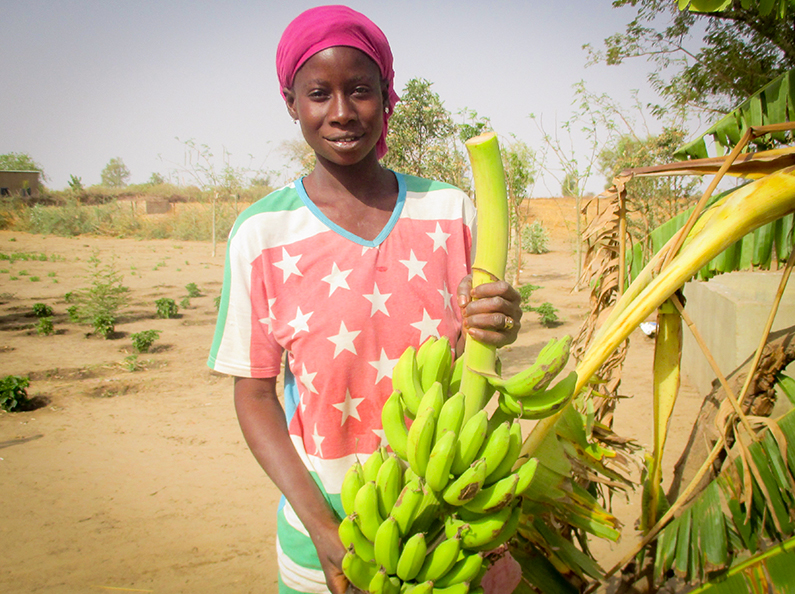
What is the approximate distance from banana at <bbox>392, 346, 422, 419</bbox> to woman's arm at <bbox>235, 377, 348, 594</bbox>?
13.5 inches

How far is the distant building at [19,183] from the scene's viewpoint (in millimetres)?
33312

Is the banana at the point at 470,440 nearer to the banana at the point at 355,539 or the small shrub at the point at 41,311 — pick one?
the banana at the point at 355,539

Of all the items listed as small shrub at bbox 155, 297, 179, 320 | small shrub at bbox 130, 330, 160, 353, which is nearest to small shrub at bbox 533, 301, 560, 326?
small shrub at bbox 130, 330, 160, 353

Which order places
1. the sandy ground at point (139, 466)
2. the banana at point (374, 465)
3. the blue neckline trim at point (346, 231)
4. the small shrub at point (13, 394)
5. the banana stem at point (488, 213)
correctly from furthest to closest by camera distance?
the small shrub at point (13, 394), the sandy ground at point (139, 466), the blue neckline trim at point (346, 231), the banana at point (374, 465), the banana stem at point (488, 213)

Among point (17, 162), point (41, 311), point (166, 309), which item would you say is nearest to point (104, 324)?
point (166, 309)

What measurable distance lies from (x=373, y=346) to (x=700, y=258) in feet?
3.05

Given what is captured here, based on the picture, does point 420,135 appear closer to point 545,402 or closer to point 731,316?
point 731,316

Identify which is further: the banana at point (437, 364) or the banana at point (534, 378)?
the banana at point (437, 364)

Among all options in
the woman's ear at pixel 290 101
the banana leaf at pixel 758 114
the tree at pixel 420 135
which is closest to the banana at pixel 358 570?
the woman's ear at pixel 290 101

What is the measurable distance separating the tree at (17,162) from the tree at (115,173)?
1320 cm

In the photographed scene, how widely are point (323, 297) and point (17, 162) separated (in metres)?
56.1

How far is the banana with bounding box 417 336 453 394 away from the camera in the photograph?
4.36 ft

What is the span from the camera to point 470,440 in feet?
3.74

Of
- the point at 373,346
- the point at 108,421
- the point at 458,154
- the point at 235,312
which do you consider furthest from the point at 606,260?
the point at 458,154
